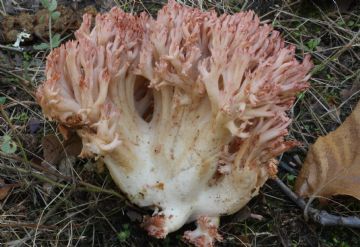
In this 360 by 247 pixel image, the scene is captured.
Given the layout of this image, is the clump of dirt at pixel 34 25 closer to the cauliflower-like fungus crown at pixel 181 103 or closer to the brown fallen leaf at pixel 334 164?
the cauliflower-like fungus crown at pixel 181 103

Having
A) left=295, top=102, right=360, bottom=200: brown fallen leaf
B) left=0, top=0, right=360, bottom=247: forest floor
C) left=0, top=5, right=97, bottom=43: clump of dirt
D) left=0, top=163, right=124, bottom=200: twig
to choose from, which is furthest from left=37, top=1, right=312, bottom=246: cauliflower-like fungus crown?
left=0, top=5, right=97, bottom=43: clump of dirt

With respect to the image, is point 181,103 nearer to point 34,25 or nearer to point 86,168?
point 86,168

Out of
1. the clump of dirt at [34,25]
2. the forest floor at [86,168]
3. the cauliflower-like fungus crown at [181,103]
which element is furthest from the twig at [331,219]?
the clump of dirt at [34,25]

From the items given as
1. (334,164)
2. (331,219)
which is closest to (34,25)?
(334,164)

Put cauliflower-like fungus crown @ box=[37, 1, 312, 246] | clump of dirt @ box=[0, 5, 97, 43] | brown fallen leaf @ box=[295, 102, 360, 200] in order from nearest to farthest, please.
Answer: cauliflower-like fungus crown @ box=[37, 1, 312, 246] → brown fallen leaf @ box=[295, 102, 360, 200] → clump of dirt @ box=[0, 5, 97, 43]

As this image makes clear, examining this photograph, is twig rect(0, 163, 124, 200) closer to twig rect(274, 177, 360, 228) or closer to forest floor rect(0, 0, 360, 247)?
forest floor rect(0, 0, 360, 247)
